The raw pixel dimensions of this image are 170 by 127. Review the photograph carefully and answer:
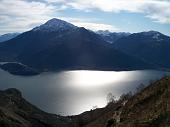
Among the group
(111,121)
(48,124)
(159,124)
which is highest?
(159,124)

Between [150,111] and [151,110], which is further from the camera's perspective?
[151,110]

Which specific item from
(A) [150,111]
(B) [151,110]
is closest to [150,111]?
(A) [150,111]

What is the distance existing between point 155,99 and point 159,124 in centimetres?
790

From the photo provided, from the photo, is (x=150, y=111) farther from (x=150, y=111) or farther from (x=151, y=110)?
(x=151, y=110)

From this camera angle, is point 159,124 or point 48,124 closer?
point 159,124

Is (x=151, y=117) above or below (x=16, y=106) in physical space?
above

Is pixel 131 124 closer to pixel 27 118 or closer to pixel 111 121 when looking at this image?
pixel 111 121

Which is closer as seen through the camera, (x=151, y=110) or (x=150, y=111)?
(x=150, y=111)

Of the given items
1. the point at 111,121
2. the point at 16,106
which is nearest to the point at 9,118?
the point at 16,106

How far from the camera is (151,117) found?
27.7 metres

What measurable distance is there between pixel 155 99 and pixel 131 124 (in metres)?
5.58

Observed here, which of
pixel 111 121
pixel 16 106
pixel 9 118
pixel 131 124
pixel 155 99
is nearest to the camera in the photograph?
pixel 131 124

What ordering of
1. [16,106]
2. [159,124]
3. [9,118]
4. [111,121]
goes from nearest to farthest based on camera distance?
[159,124] < [111,121] < [9,118] < [16,106]

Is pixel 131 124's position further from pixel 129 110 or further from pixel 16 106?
pixel 16 106
